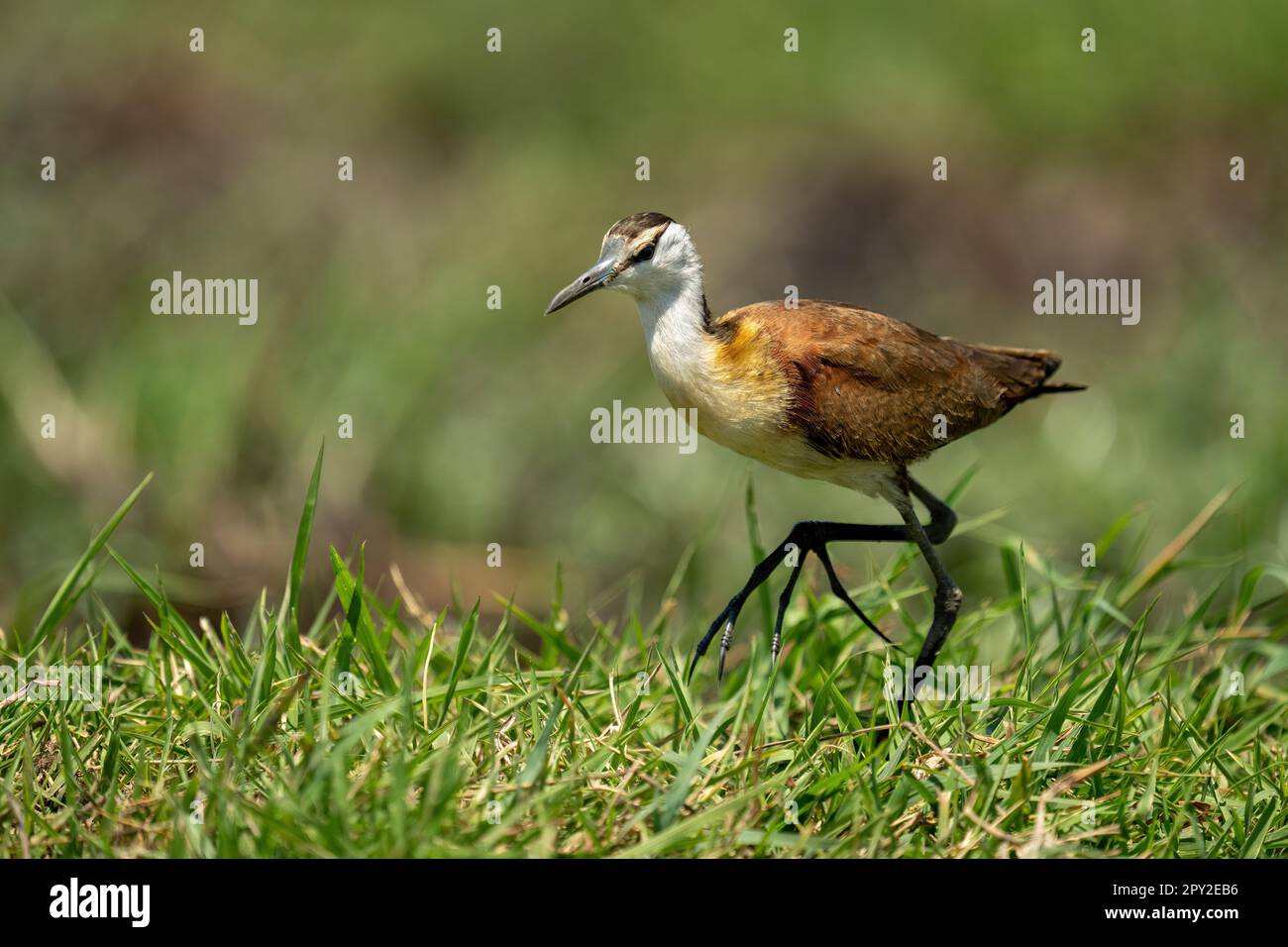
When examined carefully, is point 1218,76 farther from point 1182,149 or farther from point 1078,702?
point 1078,702

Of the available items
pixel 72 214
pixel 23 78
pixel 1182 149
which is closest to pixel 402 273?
pixel 72 214

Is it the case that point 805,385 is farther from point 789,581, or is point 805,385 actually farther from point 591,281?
point 591,281

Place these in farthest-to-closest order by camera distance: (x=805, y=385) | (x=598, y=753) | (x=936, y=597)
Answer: (x=936, y=597)
(x=805, y=385)
(x=598, y=753)

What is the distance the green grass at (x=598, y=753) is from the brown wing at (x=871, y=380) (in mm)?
541

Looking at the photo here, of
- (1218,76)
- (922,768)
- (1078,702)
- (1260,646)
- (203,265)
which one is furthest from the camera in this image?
(1218,76)

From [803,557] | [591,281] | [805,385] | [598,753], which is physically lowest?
[598,753]

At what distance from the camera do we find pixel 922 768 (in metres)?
3.76

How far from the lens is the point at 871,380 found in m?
4.44

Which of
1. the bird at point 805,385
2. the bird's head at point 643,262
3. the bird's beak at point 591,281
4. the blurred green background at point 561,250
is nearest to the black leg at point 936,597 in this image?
the bird at point 805,385

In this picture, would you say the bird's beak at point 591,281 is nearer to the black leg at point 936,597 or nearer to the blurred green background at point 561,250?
the black leg at point 936,597

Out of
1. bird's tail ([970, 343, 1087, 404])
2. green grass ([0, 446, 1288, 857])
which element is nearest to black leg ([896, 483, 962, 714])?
green grass ([0, 446, 1288, 857])

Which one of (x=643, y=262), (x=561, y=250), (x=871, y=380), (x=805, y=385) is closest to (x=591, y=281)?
(x=643, y=262)

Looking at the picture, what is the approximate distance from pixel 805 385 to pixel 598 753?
1307 mm
